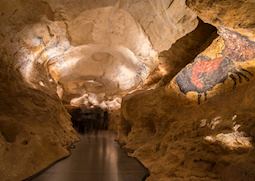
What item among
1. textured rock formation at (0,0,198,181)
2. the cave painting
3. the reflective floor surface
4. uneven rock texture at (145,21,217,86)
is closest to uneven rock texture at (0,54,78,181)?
textured rock formation at (0,0,198,181)

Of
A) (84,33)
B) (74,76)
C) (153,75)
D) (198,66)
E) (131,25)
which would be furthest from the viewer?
(74,76)

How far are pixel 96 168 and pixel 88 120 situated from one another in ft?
22.0

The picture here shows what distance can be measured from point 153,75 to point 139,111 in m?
2.38

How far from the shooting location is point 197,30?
871 cm

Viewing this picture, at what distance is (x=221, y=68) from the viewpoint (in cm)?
623

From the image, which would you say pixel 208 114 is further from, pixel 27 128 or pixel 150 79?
pixel 150 79

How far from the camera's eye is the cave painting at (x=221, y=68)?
5.65m

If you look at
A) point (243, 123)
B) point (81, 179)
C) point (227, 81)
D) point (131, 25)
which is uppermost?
point (131, 25)

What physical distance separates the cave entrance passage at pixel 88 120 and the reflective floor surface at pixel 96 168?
4.95m

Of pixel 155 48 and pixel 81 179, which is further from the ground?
pixel 155 48

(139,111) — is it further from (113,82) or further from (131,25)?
(113,82)

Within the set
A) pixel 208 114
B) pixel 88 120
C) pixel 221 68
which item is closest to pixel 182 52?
pixel 221 68

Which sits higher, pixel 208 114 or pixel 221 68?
pixel 221 68

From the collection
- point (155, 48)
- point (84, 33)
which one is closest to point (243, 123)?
point (155, 48)
